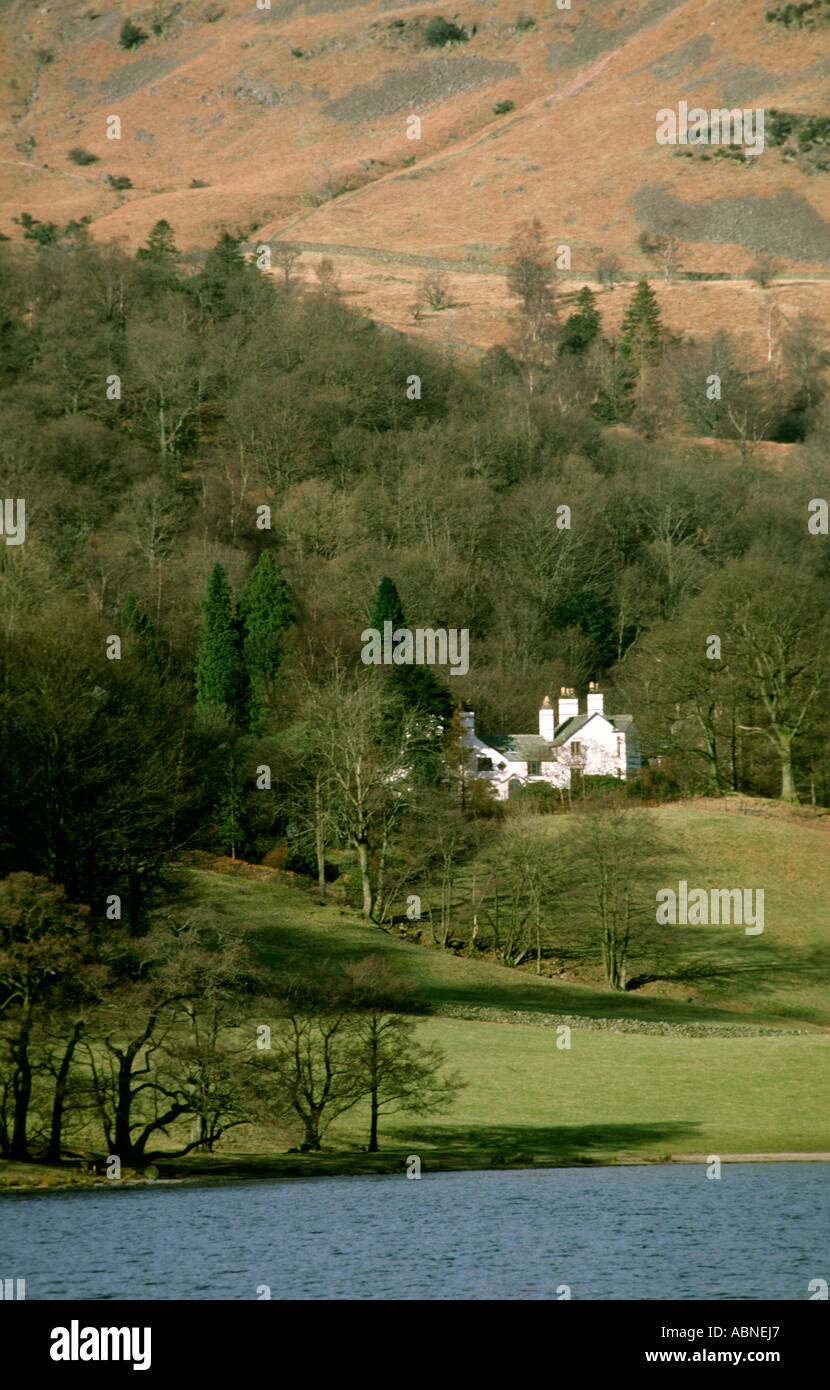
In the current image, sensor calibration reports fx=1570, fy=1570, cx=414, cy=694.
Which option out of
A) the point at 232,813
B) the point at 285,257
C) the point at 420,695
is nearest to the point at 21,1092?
the point at 232,813

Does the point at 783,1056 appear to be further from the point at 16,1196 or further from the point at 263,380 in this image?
the point at 263,380

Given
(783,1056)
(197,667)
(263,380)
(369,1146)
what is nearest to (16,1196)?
(369,1146)

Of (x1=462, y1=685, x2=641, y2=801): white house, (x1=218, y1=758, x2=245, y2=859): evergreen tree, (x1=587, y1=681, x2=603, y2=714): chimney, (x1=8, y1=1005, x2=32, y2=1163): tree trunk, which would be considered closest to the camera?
(x1=8, y1=1005, x2=32, y2=1163): tree trunk

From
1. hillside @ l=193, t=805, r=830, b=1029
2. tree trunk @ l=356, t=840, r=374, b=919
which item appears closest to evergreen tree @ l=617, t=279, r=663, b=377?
hillside @ l=193, t=805, r=830, b=1029

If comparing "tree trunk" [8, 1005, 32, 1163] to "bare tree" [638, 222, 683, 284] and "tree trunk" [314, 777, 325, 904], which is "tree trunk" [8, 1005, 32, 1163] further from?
"bare tree" [638, 222, 683, 284]

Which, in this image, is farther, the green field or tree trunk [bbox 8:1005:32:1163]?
the green field

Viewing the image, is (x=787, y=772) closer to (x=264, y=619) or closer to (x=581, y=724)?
(x=581, y=724)

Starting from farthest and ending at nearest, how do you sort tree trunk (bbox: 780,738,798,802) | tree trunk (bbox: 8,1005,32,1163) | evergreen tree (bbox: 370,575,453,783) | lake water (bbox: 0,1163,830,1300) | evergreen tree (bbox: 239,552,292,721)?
1. evergreen tree (bbox: 239,552,292,721)
2. tree trunk (bbox: 780,738,798,802)
3. evergreen tree (bbox: 370,575,453,783)
4. tree trunk (bbox: 8,1005,32,1163)
5. lake water (bbox: 0,1163,830,1300)
